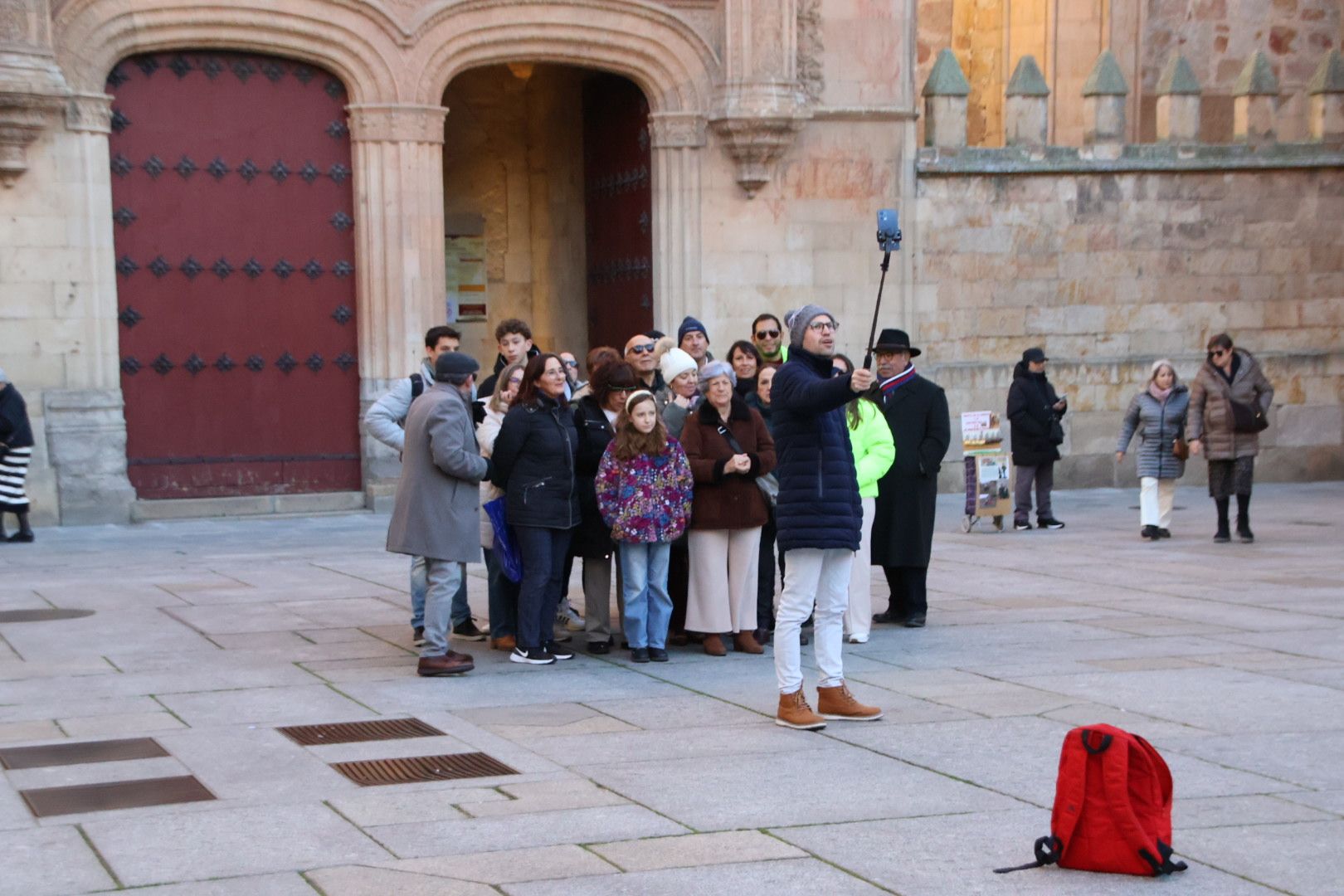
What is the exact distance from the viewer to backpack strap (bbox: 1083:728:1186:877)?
5.07 m

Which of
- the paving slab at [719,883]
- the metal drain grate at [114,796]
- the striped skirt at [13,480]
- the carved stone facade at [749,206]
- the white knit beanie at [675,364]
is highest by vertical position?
the carved stone facade at [749,206]

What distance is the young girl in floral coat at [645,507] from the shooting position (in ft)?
29.0

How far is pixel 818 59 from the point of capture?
57.6ft

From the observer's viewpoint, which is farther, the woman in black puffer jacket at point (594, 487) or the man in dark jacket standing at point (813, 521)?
the woman in black puffer jacket at point (594, 487)

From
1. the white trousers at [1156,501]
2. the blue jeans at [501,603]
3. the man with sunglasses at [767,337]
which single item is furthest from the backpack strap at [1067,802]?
the white trousers at [1156,501]

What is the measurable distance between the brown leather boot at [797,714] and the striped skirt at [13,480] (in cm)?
916

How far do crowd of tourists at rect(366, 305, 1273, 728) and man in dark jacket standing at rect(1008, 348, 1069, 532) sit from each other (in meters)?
5.05

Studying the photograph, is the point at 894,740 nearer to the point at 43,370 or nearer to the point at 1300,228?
the point at 43,370

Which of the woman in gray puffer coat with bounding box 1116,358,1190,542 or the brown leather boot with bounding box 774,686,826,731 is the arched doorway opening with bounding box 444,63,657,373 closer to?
the woman in gray puffer coat with bounding box 1116,358,1190,542

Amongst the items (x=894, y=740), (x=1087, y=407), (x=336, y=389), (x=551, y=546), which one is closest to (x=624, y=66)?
(x=336, y=389)

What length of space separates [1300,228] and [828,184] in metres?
5.13

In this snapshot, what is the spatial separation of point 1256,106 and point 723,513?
1197 centimetres

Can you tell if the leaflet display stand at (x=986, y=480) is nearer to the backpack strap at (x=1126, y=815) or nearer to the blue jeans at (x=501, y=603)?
the blue jeans at (x=501, y=603)

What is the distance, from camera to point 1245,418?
45.4 ft
